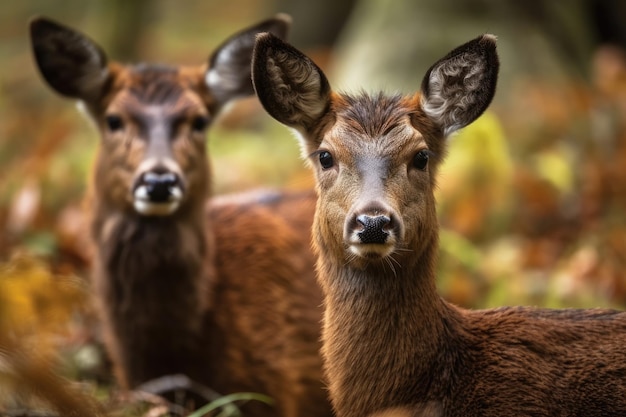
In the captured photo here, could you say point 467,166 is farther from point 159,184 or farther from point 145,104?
point 159,184

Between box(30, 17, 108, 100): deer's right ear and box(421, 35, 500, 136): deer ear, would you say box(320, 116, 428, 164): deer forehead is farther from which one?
Answer: box(30, 17, 108, 100): deer's right ear

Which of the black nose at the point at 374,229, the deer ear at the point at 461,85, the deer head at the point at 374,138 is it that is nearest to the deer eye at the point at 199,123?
the deer head at the point at 374,138

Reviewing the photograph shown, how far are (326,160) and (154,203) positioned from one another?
2.25 m

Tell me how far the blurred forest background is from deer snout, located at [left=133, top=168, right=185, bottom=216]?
2.94 feet

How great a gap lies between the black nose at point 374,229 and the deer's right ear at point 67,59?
388 centimetres

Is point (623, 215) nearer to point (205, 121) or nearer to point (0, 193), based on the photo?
point (205, 121)

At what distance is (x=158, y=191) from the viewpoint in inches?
279

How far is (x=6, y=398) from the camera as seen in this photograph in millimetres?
5176

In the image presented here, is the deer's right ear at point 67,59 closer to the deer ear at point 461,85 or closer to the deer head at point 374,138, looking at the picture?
the deer head at point 374,138

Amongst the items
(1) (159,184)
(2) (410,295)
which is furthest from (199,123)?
(2) (410,295)

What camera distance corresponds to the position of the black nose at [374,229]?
463 centimetres

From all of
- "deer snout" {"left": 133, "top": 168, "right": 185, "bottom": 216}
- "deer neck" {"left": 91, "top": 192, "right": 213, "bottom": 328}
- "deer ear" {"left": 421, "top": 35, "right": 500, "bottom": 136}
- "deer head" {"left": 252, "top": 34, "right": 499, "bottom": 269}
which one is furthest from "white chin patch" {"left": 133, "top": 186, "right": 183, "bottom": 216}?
"deer ear" {"left": 421, "top": 35, "right": 500, "bottom": 136}

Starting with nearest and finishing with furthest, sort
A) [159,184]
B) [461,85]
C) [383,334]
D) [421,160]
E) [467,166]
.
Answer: [383,334] < [421,160] < [461,85] < [159,184] < [467,166]

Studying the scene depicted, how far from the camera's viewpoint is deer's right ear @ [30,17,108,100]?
25.5 ft
